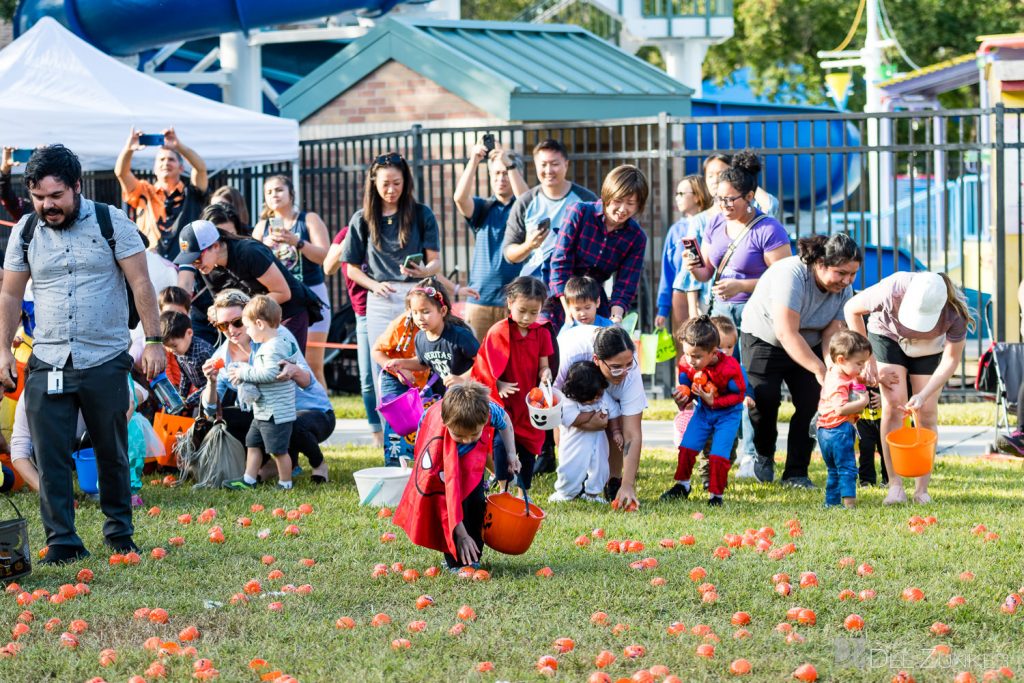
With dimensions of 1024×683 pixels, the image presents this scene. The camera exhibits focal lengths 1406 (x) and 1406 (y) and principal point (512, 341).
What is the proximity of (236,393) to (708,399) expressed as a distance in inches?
120

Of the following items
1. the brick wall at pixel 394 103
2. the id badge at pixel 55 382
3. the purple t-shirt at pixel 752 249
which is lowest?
the id badge at pixel 55 382

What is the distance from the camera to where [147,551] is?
22.0ft

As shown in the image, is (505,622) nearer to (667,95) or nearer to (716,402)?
(716,402)

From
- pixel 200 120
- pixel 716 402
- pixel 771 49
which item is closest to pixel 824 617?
pixel 716 402

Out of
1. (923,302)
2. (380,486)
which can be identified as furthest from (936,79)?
(380,486)

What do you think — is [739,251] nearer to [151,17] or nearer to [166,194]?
[166,194]

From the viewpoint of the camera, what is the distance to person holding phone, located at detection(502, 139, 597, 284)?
8617mm

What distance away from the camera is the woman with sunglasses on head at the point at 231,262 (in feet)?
28.9

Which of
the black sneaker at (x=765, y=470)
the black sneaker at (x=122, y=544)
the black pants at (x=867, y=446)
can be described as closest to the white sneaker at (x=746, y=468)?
the black sneaker at (x=765, y=470)

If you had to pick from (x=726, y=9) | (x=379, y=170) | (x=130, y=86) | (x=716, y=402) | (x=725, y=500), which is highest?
(x=726, y=9)

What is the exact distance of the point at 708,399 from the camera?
763cm

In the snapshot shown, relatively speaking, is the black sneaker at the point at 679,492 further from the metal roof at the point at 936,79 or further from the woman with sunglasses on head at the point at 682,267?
the metal roof at the point at 936,79

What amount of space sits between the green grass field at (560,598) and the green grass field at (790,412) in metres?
3.14

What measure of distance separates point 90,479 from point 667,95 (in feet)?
30.9
